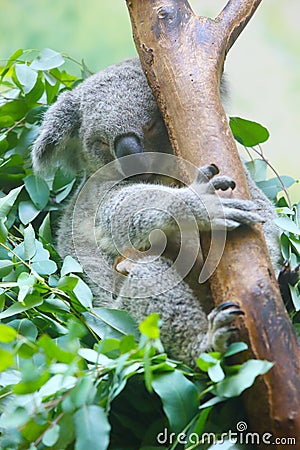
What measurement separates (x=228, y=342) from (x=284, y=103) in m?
2.32

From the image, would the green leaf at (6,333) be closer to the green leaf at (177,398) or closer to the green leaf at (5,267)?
the green leaf at (177,398)

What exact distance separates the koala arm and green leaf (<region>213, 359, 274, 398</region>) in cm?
41

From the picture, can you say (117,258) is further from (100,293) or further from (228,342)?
(228,342)

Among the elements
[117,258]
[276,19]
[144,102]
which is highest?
[276,19]

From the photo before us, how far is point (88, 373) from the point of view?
57.6 inches

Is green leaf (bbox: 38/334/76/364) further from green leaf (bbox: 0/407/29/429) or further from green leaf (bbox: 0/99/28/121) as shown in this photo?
green leaf (bbox: 0/99/28/121)

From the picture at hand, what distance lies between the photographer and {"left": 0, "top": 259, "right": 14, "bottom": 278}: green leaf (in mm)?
2070

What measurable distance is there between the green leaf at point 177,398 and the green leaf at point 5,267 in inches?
30.1

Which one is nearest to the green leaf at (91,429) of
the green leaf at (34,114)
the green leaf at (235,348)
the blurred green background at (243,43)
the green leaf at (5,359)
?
the green leaf at (5,359)

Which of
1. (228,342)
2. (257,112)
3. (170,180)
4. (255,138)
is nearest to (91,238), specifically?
(170,180)

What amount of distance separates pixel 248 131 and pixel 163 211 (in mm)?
800

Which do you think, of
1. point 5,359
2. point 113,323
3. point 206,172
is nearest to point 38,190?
point 113,323

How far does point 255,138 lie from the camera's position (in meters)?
2.59

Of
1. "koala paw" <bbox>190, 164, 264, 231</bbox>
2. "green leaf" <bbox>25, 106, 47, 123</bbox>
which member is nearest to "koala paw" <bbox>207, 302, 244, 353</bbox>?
"koala paw" <bbox>190, 164, 264, 231</bbox>
